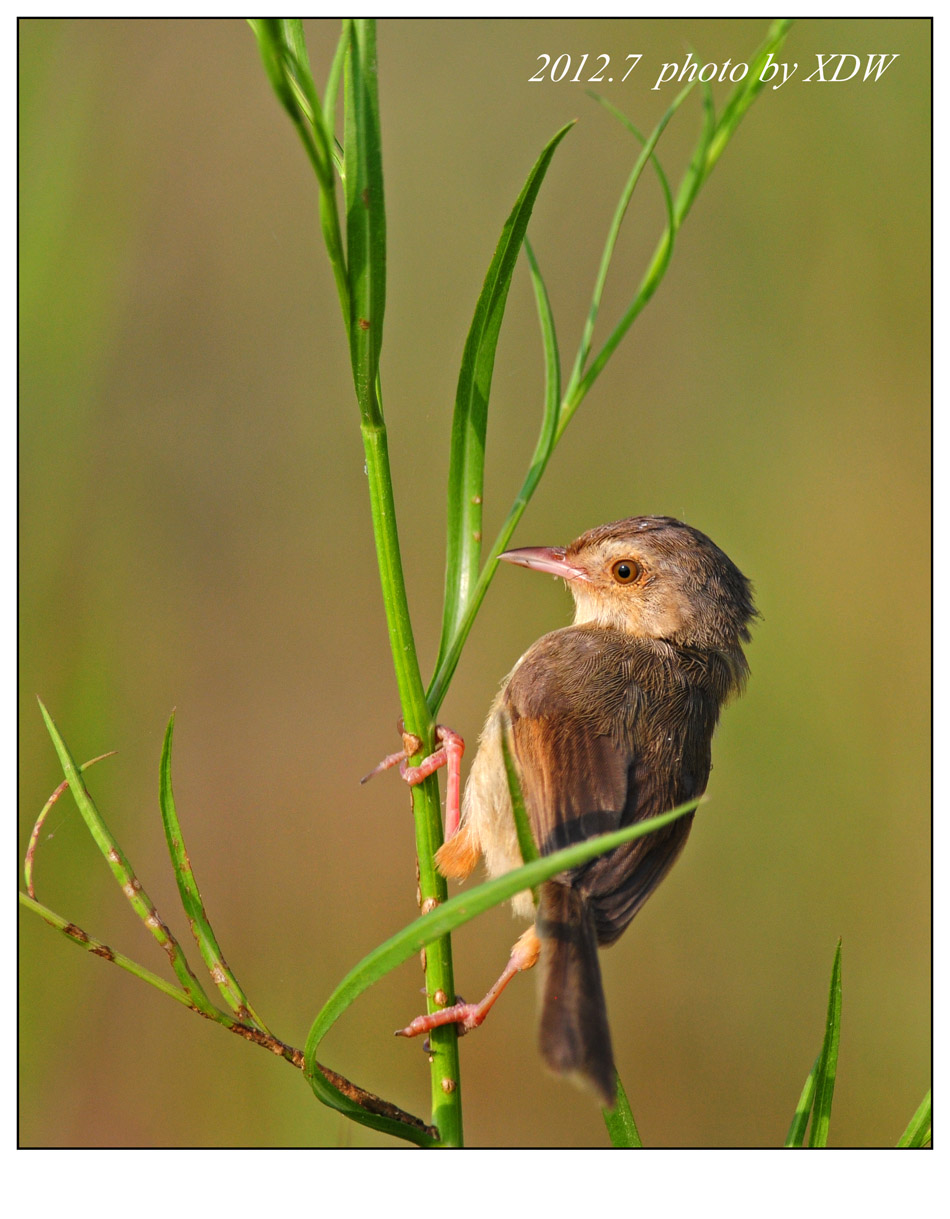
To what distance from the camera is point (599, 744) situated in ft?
8.11

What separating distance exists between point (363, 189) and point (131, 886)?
1064mm

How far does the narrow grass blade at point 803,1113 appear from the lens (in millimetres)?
1570

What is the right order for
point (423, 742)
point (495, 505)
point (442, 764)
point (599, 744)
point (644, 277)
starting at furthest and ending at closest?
point (495, 505) → point (599, 744) → point (442, 764) → point (423, 742) → point (644, 277)

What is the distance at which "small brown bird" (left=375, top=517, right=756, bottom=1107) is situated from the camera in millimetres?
1825

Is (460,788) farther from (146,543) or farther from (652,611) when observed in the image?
(146,543)

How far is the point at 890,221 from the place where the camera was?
4.68 metres

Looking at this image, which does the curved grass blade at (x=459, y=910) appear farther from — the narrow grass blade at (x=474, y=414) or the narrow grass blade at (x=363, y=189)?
the narrow grass blade at (x=363, y=189)

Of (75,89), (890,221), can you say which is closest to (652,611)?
(890,221)

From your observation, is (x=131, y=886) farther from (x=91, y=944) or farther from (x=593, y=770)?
(x=593, y=770)

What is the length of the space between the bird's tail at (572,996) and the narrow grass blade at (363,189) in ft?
3.50

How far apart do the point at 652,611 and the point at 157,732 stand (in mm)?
2011

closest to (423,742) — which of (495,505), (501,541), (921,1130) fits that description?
(501,541)

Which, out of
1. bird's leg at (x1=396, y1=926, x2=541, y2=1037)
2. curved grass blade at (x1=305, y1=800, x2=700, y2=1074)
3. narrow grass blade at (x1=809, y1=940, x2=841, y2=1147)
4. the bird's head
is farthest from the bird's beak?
curved grass blade at (x1=305, y1=800, x2=700, y2=1074)

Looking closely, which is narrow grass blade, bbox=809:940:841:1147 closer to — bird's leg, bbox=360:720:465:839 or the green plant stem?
the green plant stem
